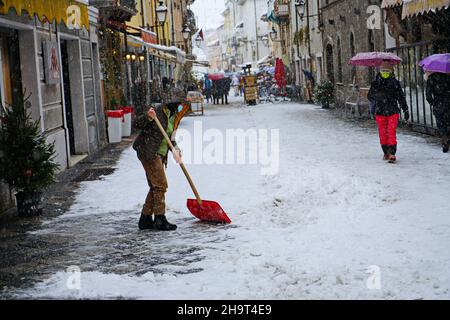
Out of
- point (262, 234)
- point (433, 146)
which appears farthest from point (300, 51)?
point (262, 234)

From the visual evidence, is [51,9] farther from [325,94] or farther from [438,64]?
[325,94]

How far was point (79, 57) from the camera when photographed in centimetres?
1531

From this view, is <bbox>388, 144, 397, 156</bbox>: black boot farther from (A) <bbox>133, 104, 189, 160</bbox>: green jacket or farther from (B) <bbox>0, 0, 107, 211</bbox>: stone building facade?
(B) <bbox>0, 0, 107, 211</bbox>: stone building facade

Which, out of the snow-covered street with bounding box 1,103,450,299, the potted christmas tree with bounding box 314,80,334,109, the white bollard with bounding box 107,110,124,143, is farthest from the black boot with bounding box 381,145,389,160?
the potted christmas tree with bounding box 314,80,334,109

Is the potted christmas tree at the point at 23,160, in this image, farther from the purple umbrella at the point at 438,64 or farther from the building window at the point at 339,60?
the building window at the point at 339,60

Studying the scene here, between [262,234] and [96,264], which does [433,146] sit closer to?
[262,234]

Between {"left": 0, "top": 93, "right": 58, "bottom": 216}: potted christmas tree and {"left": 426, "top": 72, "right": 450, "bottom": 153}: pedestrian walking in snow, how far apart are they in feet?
23.6

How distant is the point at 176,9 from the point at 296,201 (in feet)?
146

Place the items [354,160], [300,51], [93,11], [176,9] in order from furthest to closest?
[176,9], [300,51], [93,11], [354,160]

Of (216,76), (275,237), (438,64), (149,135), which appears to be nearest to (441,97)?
(438,64)

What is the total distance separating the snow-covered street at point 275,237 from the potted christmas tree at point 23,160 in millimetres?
449

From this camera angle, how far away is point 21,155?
8.45 m
